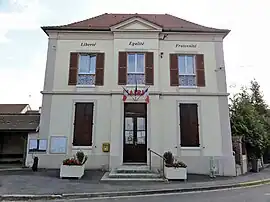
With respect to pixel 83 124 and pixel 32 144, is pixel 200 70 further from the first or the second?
pixel 32 144

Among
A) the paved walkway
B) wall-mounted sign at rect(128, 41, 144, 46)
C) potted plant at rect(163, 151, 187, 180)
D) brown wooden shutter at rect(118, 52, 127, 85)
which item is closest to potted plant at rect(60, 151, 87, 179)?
the paved walkway

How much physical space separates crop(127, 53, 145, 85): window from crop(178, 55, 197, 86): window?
7.07 feet

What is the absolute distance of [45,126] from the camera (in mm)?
13898

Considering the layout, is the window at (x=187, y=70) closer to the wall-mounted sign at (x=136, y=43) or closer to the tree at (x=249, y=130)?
the wall-mounted sign at (x=136, y=43)

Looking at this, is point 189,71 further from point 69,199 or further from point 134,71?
point 69,199

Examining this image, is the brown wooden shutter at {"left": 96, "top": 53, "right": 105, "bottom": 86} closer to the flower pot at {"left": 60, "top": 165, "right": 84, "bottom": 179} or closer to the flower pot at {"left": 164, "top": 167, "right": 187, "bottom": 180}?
the flower pot at {"left": 60, "top": 165, "right": 84, "bottom": 179}

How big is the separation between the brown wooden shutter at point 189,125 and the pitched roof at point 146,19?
15.0 ft

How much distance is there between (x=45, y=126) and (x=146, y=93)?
5696 millimetres

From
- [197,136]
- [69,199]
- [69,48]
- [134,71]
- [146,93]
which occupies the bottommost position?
[69,199]

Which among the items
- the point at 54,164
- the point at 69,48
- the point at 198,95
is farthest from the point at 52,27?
the point at 198,95

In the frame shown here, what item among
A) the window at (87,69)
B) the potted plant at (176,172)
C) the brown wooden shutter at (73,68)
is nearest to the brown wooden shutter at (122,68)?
the window at (87,69)

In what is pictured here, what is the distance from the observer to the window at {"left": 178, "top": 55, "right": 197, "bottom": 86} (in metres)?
14.7

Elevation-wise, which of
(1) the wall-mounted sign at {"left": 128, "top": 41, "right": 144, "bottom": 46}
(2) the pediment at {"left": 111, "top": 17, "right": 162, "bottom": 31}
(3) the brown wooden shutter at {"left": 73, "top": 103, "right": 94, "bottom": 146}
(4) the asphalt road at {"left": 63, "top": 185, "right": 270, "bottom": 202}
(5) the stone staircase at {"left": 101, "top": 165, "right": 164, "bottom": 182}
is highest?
(2) the pediment at {"left": 111, "top": 17, "right": 162, "bottom": 31}

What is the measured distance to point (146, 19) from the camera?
1509 centimetres
